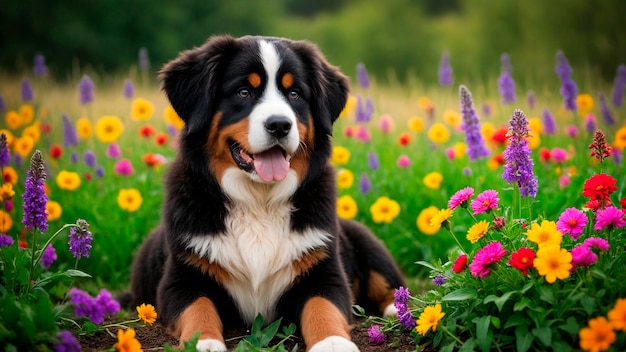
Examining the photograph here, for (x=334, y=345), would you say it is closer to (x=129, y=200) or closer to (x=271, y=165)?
(x=271, y=165)

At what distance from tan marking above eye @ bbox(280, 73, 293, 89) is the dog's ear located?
0.35m

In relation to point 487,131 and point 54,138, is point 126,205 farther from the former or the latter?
point 487,131

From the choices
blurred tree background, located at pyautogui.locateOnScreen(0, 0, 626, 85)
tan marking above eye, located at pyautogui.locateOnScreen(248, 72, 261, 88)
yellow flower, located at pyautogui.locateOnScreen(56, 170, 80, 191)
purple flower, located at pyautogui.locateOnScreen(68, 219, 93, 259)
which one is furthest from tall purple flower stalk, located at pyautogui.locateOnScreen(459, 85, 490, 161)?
blurred tree background, located at pyautogui.locateOnScreen(0, 0, 626, 85)

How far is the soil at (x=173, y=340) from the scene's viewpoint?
10.8ft

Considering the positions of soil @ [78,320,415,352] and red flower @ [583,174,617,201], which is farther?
soil @ [78,320,415,352]

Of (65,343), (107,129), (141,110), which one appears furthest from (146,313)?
(141,110)

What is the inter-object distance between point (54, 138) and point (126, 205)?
249cm

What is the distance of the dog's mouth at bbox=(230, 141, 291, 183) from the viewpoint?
3535 mm

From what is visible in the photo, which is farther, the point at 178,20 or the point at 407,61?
the point at 407,61

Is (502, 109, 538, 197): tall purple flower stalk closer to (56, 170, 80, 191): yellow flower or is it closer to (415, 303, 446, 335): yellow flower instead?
(415, 303, 446, 335): yellow flower

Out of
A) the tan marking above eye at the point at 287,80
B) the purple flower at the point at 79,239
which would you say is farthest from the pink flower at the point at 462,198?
the purple flower at the point at 79,239

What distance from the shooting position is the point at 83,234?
3236 mm

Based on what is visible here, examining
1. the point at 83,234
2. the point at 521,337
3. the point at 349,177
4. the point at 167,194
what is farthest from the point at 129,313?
the point at 521,337

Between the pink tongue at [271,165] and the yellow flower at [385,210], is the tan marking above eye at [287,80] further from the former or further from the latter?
the yellow flower at [385,210]
